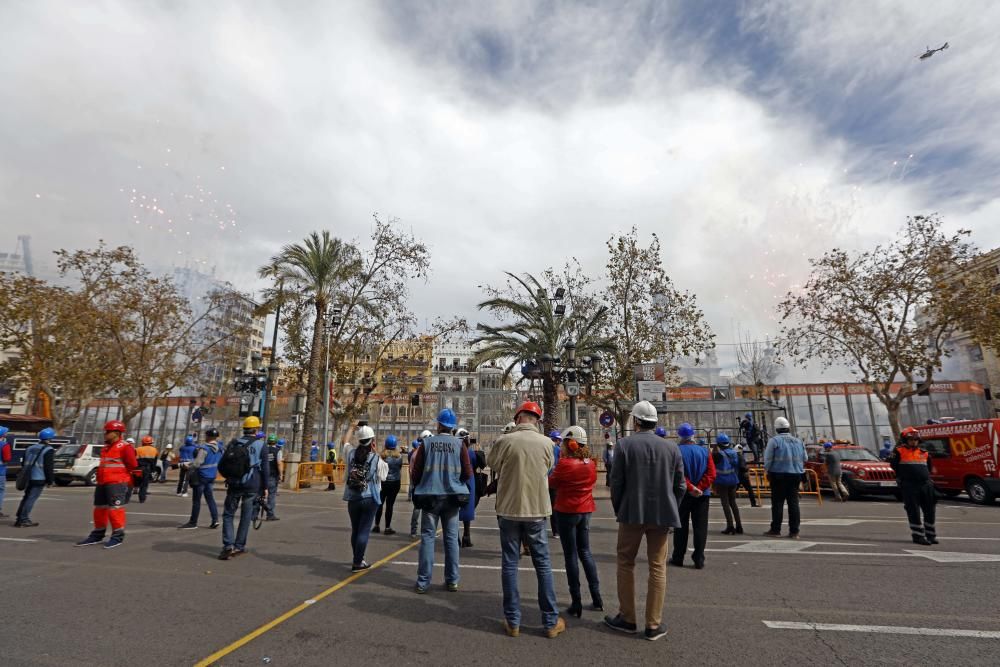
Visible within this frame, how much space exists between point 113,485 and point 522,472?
22.6 ft

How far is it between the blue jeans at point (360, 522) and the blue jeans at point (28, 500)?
739 cm

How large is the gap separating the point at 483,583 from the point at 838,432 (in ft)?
102

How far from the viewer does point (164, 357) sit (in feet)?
96.1

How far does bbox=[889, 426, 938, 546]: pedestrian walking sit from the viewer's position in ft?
25.7

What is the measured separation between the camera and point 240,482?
275 inches

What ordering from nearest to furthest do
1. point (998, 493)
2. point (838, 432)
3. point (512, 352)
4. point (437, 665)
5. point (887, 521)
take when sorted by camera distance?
point (437, 665) < point (887, 521) < point (998, 493) < point (512, 352) < point (838, 432)

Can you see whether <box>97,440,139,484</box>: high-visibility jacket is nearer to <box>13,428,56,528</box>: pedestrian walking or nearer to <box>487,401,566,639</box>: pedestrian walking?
<box>13,428,56,528</box>: pedestrian walking

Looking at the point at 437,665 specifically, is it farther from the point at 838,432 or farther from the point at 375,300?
the point at 838,432

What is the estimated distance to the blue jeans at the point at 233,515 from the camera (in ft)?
22.7

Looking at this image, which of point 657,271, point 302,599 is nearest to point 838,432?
point 657,271

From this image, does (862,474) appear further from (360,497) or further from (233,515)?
(233,515)

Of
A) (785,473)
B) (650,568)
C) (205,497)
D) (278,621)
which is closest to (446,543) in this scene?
(278,621)

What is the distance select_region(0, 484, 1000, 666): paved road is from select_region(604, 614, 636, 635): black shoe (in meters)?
0.10

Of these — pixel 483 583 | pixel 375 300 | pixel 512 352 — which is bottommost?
pixel 483 583
